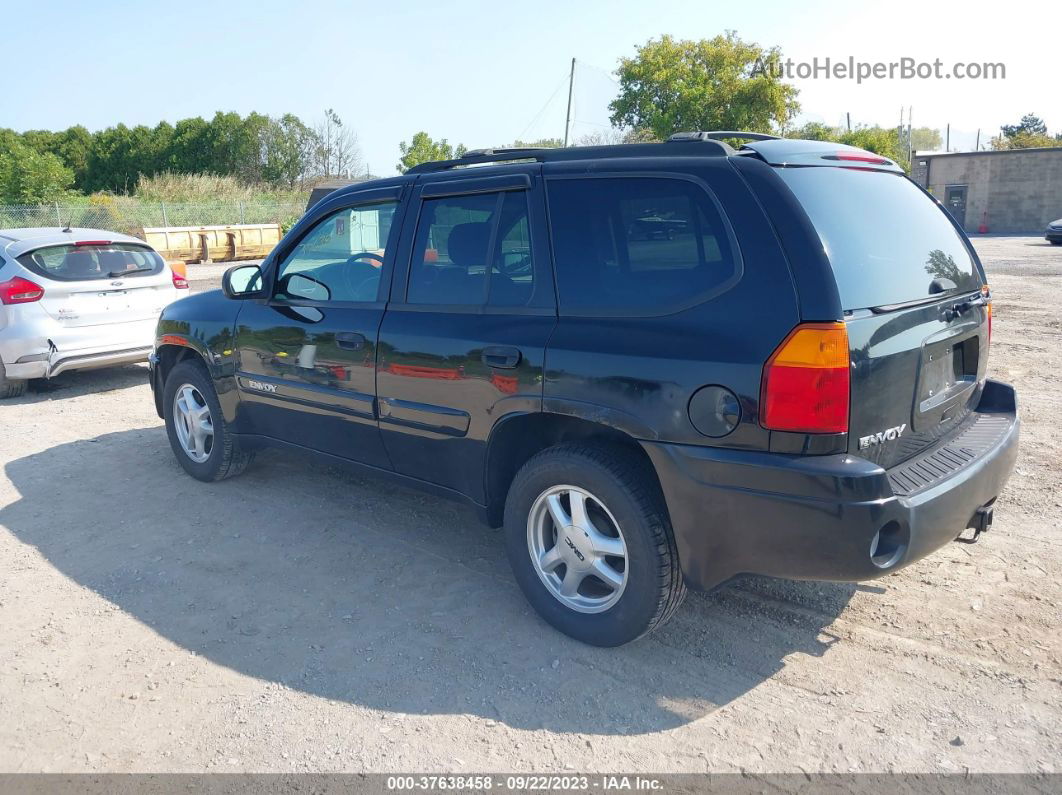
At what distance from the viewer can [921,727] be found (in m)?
2.96

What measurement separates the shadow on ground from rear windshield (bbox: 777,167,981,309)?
4.87 ft

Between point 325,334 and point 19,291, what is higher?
point 19,291

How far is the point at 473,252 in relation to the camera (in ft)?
13.0

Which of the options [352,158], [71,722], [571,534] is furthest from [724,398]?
[352,158]

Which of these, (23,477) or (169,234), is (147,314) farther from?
(169,234)

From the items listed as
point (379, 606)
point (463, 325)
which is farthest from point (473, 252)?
point (379, 606)

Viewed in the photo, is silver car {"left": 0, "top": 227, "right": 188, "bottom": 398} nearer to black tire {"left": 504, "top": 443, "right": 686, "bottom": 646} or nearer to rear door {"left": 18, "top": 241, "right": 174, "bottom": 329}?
rear door {"left": 18, "top": 241, "right": 174, "bottom": 329}

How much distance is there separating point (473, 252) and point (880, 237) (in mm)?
1753

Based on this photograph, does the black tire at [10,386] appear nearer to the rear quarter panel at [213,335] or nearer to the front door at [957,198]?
the rear quarter panel at [213,335]

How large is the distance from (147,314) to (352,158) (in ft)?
164

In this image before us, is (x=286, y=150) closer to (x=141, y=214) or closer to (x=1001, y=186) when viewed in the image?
(x=141, y=214)

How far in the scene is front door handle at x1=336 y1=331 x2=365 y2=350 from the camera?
4324mm

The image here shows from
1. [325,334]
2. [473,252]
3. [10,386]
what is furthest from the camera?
[10,386]

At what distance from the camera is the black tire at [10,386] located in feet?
26.7
